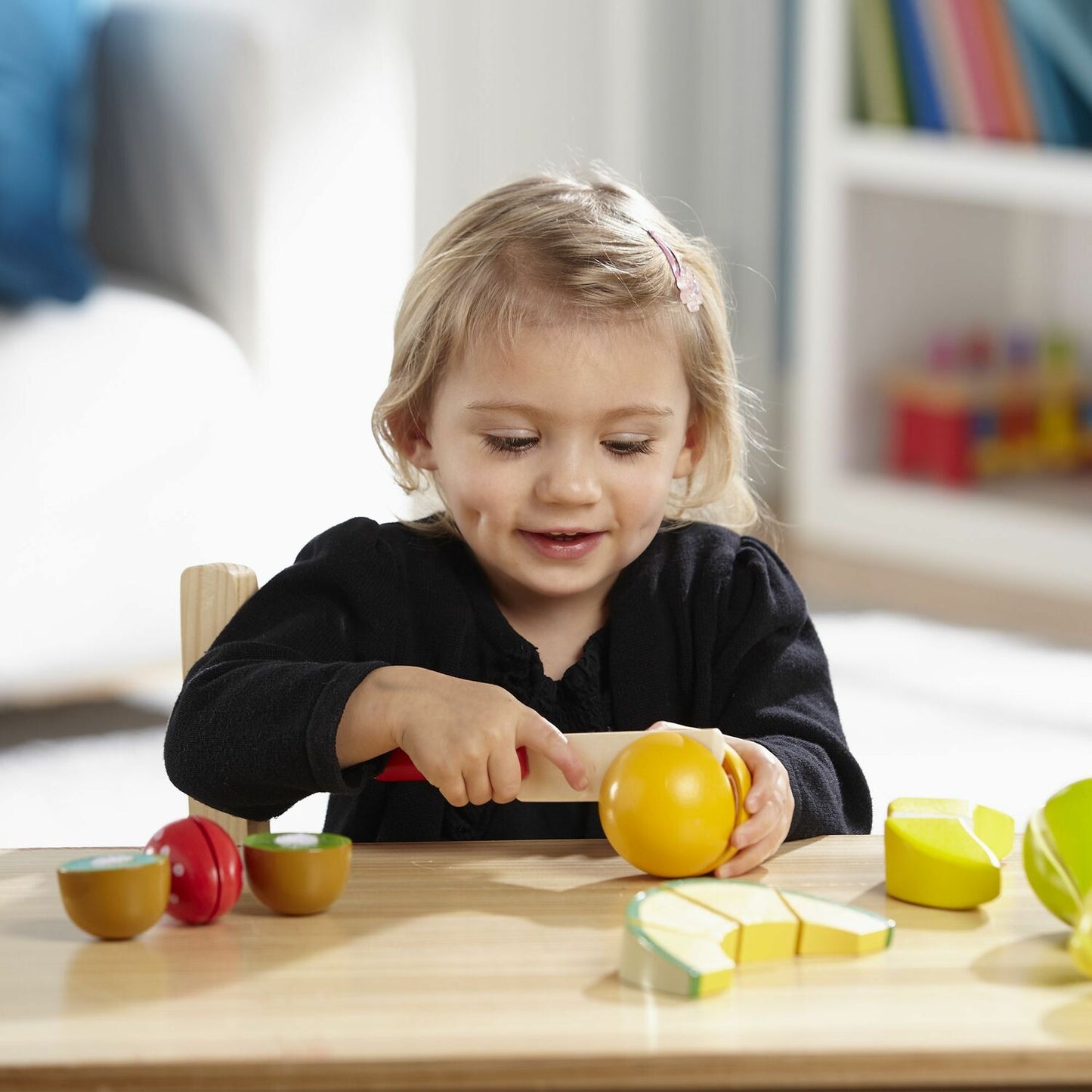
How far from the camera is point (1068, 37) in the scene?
2.56 metres

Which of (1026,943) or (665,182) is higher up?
(665,182)

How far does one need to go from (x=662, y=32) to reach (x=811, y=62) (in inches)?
16.1

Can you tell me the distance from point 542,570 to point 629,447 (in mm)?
82

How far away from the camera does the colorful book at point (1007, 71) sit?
8.57 ft

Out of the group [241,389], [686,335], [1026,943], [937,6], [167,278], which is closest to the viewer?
[1026,943]

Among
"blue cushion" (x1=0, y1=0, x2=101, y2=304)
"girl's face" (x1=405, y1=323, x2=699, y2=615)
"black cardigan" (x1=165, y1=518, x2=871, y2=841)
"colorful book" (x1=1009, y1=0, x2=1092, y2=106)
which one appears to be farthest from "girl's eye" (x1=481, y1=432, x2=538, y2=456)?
"colorful book" (x1=1009, y1=0, x2=1092, y2=106)

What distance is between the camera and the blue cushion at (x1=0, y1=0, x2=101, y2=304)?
1853mm

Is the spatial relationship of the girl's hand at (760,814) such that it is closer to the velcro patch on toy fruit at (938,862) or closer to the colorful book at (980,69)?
the velcro patch on toy fruit at (938,862)

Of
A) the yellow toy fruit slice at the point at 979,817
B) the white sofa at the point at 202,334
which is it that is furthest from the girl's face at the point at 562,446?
the white sofa at the point at 202,334

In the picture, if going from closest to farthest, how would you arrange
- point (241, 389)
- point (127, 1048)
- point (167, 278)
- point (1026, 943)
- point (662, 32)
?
point (127, 1048)
point (1026, 943)
point (241, 389)
point (167, 278)
point (662, 32)

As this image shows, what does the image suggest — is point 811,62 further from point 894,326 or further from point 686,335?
point 686,335

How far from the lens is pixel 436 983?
575 millimetres

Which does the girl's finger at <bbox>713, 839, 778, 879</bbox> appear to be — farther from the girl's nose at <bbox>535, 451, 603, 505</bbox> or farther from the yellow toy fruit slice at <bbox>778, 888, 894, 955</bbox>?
the girl's nose at <bbox>535, 451, 603, 505</bbox>

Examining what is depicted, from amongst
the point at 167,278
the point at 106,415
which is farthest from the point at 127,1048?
the point at 167,278
